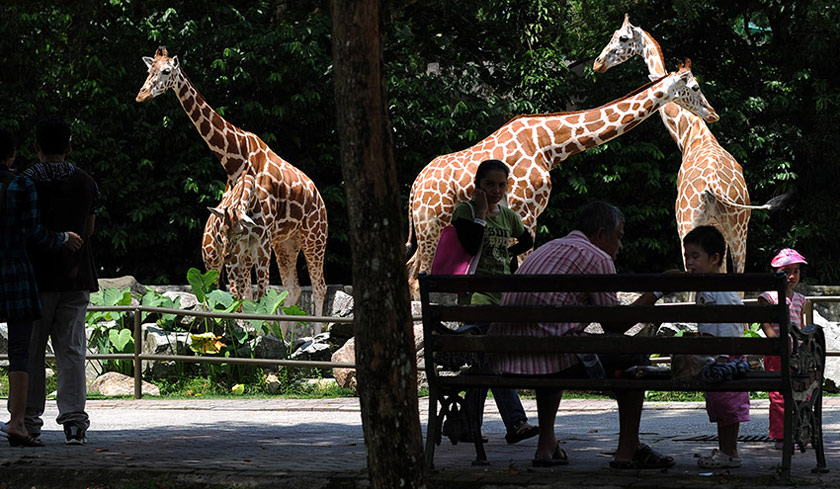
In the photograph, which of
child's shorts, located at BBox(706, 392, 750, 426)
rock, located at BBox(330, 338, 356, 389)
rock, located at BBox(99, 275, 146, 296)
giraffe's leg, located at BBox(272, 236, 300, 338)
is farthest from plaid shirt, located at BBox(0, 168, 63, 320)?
rock, located at BBox(99, 275, 146, 296)

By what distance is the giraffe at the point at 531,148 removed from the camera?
13367mm

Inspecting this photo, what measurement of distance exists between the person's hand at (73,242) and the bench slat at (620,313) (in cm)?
257

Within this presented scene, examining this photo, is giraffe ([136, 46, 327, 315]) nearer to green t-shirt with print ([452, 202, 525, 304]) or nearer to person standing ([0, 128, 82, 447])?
person standing ([0, 128, 82, 447])

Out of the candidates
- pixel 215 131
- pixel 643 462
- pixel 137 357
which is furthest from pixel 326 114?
pixel 643 462

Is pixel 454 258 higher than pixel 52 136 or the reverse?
the reverse

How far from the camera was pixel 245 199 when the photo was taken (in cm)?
1405

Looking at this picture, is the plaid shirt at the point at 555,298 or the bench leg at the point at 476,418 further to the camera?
the bench leg at the point at 476,418

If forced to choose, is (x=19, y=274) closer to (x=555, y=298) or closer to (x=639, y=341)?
(x=555, y=298)

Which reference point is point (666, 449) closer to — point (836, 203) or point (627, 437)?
point (627, 437)

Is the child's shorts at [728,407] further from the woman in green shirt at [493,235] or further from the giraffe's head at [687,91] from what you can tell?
the giraffe's head at [687,91]

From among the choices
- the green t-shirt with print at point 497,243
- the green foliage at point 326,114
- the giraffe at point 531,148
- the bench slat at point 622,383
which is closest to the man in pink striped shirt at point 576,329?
the bench slat at point 622,383

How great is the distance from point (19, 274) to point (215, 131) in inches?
293

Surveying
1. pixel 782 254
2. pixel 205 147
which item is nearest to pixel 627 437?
pixel 782 254

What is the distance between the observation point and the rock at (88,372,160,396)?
12641 millimetres
